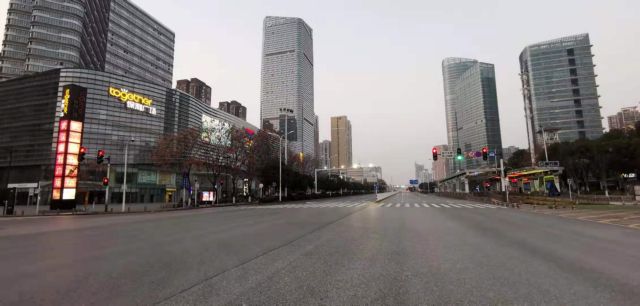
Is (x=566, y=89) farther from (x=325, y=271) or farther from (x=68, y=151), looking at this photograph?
(x=68, y=151)

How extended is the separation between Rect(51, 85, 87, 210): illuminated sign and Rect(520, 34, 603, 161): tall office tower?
127964 mm

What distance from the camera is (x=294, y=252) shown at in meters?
8.38

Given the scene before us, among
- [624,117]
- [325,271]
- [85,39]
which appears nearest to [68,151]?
[325,271]

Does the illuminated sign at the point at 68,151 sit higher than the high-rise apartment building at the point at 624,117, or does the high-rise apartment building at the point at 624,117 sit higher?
the high-rise apartment building at the point at 624,117

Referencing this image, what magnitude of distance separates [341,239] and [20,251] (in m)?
9.57

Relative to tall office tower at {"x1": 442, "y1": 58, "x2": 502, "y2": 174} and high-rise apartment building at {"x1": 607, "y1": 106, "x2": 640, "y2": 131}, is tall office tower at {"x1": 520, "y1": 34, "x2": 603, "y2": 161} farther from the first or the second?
high-rise apartment building at {"x1": 607, "y1": 106, "x2": 640, "y2": 131}

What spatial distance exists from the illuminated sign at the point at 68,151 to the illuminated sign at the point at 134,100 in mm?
41017

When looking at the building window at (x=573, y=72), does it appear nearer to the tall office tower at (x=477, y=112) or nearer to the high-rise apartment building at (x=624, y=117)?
the tall office tower at (x=477, y=112)

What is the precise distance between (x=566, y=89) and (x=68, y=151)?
144 m

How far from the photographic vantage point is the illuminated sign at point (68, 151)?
33.4 m

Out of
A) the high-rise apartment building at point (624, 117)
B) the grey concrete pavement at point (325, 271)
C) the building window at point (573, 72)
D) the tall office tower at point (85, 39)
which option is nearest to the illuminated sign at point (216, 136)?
the grey concrete pavement at point (325, 271)

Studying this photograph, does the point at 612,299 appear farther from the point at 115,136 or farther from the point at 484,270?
the point at 115,136

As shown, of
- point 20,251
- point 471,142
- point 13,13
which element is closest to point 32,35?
point 13,13

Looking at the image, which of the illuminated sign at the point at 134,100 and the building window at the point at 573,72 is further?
the building window at the point at 573,72
